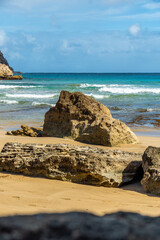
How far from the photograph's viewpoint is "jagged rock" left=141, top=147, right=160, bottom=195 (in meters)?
4.30

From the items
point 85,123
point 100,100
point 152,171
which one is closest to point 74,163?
point 152,171

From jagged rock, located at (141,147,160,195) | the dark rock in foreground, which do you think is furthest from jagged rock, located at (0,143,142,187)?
the dark rock in foreground

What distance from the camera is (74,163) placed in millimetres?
4691

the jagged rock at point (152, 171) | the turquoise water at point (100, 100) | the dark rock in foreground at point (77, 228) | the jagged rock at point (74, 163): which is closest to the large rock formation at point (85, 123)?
the jagged rock at point (74, 163)

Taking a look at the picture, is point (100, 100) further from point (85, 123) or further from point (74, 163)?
point (74, 163)

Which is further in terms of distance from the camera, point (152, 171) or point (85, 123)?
point (85, 123)

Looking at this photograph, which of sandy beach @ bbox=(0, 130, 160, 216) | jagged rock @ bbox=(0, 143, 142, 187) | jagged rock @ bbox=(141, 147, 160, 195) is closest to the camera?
sandy beach @ bbox=(0, 130, 160, 216)

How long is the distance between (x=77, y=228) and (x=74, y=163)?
341 cm

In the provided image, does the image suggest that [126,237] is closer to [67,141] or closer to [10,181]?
[10,181]

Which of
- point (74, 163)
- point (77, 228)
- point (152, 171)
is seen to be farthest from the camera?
point (74, 163)

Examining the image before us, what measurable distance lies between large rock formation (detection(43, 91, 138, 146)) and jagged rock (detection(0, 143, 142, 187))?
2.55 m

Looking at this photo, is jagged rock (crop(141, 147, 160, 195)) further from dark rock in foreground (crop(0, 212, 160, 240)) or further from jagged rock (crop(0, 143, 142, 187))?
dark rock in foreground (crop(0, 212, 160, 240))

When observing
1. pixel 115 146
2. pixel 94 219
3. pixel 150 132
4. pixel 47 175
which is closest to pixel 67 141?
pixel 115 146

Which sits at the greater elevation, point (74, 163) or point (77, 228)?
point (77, 228)
